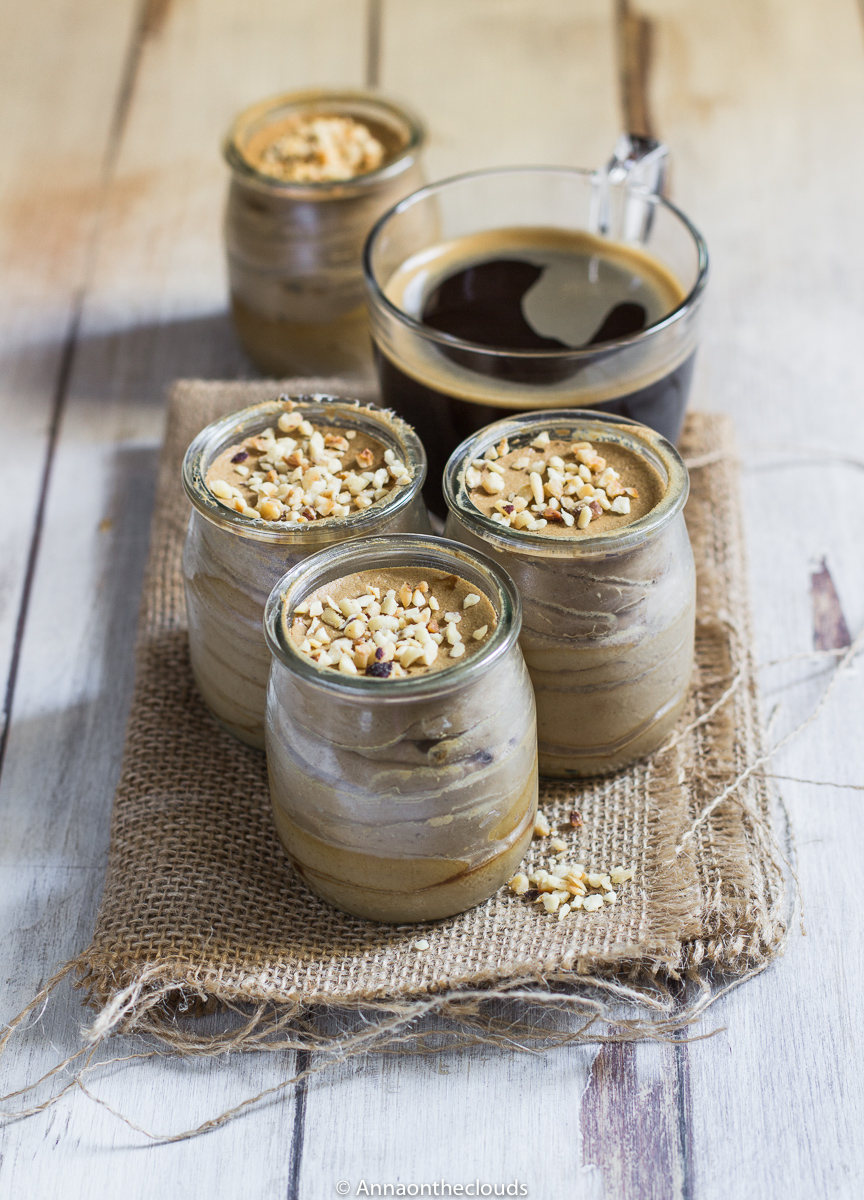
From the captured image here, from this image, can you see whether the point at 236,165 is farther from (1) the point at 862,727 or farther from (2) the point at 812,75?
(2) the point at 812,75

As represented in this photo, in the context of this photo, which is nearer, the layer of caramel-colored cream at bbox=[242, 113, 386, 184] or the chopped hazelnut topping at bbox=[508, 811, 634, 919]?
the chopped hazelnut topping at bbox=[508, 811, 634, 919]

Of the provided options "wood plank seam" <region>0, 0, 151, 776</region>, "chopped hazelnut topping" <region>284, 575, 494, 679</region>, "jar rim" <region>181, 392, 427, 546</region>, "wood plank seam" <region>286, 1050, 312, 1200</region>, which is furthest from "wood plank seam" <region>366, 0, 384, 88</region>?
"wood plank seam" <region>286, 1050, 312, 1200</region>

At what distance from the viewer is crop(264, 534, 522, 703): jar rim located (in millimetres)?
811

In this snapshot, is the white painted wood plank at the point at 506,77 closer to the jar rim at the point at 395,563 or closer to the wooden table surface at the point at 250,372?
the wooden table surface at the point at 250,372

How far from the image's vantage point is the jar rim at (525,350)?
3.57ft

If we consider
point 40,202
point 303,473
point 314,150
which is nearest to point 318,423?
point 303,473

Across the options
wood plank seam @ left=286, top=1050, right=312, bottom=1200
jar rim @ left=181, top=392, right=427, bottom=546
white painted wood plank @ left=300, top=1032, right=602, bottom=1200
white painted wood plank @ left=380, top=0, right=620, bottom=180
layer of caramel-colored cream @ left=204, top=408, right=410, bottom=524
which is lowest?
wood plank seam @ left=286, top=1050, right=312, bottom=1200

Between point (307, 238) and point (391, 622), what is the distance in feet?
2.26

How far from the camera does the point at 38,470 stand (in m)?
1.45

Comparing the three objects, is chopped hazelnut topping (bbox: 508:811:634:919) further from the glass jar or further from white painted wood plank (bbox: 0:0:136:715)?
the glass jar

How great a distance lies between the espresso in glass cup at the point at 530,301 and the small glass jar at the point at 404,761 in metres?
0.26

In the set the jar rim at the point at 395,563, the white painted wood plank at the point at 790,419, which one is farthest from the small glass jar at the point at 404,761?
the white painted wood plank at the point at 790,419

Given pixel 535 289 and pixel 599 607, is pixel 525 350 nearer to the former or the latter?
pixel 535 289

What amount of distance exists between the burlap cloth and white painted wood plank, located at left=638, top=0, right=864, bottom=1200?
5 centimetres
